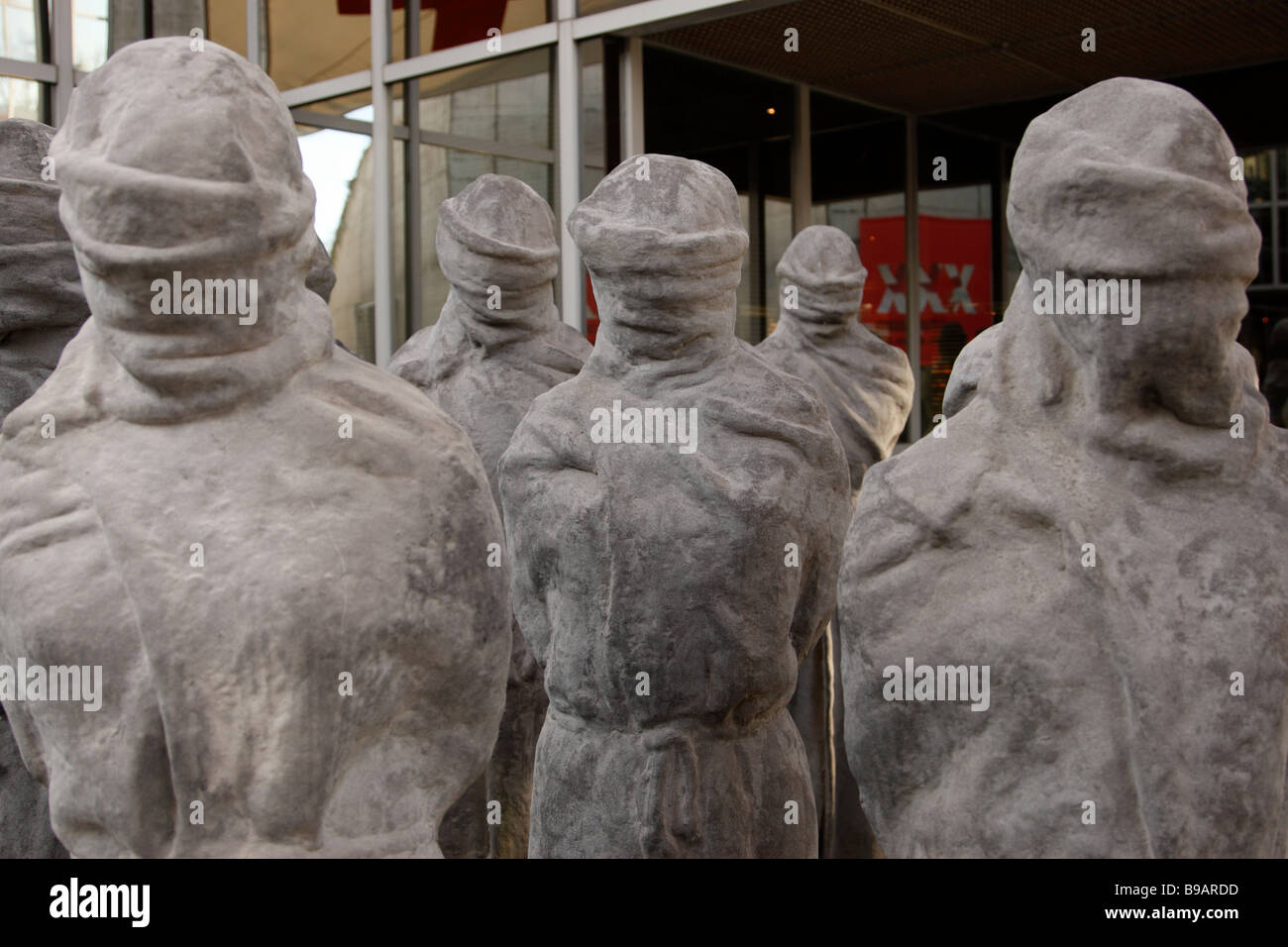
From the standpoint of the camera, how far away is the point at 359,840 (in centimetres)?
212

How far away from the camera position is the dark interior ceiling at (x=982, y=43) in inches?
241

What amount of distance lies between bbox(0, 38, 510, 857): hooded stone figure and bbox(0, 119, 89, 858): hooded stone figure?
1290 mm

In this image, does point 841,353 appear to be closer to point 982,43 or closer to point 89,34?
point 982,43

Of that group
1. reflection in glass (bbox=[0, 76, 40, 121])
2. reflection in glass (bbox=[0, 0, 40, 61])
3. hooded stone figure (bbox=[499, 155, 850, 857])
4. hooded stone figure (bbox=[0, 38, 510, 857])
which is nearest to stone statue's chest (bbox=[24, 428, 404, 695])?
hooded stone figure (bbox=[0, 38, 510, 857])

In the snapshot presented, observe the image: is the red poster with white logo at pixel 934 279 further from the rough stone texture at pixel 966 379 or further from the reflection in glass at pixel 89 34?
the reflection in glass at pixel 89 34

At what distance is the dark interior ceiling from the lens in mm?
6113

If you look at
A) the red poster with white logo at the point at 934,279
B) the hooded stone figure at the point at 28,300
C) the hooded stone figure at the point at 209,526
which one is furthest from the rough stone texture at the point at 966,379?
the red poster with white logo at the point at 934,279

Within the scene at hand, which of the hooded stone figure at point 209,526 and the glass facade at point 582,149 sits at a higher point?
the glass facade at point 582,149

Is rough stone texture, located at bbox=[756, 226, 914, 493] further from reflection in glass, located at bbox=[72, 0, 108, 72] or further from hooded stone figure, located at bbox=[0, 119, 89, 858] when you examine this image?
reflection in glass, located at bbox=[72, 0, 108, 72]

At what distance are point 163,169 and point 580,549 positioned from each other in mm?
1432

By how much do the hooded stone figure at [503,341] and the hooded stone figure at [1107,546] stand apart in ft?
8.31

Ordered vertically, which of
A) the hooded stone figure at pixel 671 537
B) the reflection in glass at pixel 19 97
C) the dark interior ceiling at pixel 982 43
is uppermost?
the reflection in glass at pixel 19 97

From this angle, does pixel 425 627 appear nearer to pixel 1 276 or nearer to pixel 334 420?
pixel 334 420

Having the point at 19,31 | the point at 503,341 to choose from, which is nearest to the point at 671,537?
the point at 503,341
